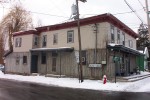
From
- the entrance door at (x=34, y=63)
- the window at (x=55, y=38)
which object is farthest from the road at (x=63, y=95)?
the entrance door at (x=34, y=63)

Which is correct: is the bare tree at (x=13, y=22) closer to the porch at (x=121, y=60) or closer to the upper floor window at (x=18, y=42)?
the upper floor window at (x=18, y=42)

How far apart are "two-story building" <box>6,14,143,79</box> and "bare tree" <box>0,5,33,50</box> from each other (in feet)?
50.0

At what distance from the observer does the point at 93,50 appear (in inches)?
976

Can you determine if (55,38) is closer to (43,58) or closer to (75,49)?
(43,58)

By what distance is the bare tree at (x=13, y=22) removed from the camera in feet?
159

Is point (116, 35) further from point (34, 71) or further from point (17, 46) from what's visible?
point (17, 46)

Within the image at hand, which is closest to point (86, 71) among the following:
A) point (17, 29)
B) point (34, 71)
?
point (34, 71)

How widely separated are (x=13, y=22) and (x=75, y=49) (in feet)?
88.4

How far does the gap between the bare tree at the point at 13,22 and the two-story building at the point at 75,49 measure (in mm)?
15226

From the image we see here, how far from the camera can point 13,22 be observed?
4888cm

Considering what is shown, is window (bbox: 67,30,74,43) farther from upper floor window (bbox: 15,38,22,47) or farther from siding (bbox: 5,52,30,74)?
upper floor window (bbox: 15,38,22,47)

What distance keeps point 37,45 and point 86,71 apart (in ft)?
32.2

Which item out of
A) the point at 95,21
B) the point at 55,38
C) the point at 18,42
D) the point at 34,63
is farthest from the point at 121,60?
the point at 18,42

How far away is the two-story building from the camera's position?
78.3 feet
